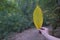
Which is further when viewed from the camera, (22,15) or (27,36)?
(22,15)

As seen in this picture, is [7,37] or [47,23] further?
[47,23]

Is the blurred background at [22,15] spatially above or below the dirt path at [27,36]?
above

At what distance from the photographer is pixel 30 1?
4.06 metres

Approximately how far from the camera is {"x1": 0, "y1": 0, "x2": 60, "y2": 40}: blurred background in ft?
10.6

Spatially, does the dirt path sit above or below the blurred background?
below

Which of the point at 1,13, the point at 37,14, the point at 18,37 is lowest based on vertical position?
the point at 18,37

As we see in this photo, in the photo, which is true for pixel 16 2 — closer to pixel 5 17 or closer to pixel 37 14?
pixel 5 17

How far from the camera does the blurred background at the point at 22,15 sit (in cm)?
324

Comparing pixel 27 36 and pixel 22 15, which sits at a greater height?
pixel 22 15

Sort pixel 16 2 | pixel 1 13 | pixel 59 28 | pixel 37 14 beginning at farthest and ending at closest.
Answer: pixel 16 2
pixel 1 13
pixel 59 28
pixel 37 14

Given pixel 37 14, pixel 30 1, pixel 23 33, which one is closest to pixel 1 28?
pixel 23 33

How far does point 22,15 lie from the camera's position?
372cm

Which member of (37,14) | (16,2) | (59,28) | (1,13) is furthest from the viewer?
(16,2)

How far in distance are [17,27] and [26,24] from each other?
0.27 metres
